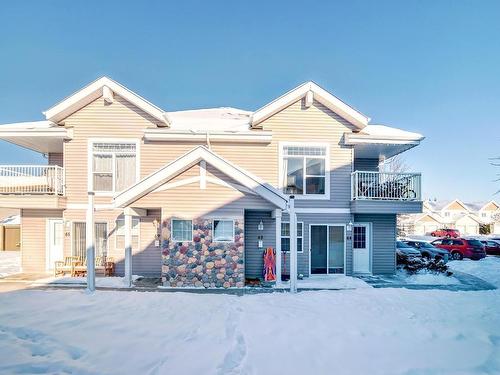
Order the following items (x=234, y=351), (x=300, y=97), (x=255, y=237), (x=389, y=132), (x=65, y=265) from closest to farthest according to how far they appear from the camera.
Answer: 1. (x=234, y=351)
2. (x=65, y=265)
3. (x=255, y=237)
4. (x=300, y=97)
5. (x=389, y=132)

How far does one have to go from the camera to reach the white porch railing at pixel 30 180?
11.2m

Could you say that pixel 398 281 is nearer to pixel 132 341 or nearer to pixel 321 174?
pixel 321 174

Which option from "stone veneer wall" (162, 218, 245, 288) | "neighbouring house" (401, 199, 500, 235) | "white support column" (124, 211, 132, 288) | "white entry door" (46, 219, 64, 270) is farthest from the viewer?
"neighbouring house" (401, 199, 500, 235)

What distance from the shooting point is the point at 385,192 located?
11891 millimetres

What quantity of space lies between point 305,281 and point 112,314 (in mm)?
6647

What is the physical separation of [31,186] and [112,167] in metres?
3.22

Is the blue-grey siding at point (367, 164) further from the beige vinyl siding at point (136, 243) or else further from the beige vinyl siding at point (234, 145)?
the beige vinyl siding at point (136, 243)

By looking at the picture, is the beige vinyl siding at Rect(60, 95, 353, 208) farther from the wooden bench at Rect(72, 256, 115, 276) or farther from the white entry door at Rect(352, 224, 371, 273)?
the wooden bench at Rect(72, 256, 115, 276)

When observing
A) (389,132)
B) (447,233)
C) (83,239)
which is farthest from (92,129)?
(447,233)

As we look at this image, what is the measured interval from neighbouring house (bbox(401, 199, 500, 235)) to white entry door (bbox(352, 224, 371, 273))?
33.5m

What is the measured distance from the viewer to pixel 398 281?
11.0 m

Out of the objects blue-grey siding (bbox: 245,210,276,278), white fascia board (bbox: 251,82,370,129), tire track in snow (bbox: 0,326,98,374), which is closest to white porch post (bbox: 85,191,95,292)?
tire track in snow (bbox: 0,326,98,374)

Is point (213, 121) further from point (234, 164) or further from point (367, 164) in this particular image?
point (367, 164)

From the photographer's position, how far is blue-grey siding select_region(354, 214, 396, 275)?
12305 mm
